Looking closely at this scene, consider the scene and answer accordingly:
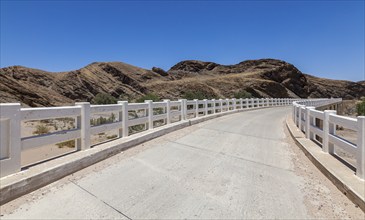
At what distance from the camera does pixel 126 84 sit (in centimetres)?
7150

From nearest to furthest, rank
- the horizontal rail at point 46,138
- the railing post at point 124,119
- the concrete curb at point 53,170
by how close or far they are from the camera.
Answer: the concrete curb at point 53,170 < the horizontal rail at point 46,138 < the railing post at point 124,119

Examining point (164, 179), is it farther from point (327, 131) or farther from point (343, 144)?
point (327, 131)

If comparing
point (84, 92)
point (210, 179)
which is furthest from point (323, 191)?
point (84, 92)

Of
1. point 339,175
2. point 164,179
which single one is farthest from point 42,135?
point 339,175

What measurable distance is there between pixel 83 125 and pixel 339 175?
5.42 metres

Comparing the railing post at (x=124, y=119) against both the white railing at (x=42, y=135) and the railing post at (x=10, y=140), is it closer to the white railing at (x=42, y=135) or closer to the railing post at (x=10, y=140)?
the white railing at (x=42, y=135)

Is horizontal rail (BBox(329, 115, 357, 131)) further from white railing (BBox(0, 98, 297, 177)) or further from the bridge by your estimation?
white railing (BBox(0, 98, 297, 177))

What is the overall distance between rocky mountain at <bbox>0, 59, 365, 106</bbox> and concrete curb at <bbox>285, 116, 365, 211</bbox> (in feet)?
128

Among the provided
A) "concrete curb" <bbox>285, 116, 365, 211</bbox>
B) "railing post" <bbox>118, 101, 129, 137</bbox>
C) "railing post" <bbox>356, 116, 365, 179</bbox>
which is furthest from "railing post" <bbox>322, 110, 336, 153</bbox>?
"railing post" <bbox>118, 101, 129, 137</bbox>

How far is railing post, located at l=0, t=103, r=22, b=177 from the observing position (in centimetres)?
463

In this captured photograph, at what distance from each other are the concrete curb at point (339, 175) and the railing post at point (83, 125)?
17.3 ft

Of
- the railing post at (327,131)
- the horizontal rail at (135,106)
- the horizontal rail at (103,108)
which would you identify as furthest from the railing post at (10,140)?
the railing post at (327,131)

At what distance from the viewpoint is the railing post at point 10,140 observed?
15.2 feet

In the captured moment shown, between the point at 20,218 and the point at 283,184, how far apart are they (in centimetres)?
436
